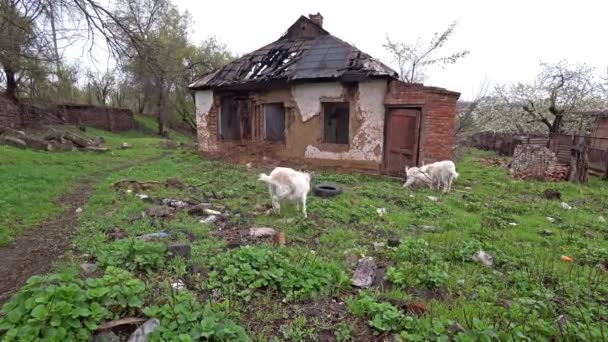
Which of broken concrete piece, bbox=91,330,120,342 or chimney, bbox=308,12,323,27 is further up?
chimney, bbox=308,12,323,27

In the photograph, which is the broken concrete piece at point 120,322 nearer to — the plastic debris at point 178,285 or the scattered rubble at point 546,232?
the plastic debris at point 178,285

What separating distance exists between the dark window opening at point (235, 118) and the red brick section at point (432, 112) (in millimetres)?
5791

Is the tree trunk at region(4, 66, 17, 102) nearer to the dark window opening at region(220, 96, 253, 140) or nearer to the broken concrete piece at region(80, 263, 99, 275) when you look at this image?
the dark window opening at region(220, 96, 253, 140)

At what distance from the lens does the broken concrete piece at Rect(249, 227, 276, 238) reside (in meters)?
4.74

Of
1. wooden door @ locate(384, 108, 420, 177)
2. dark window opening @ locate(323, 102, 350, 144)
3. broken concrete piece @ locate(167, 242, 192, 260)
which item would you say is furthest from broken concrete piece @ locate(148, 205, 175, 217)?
dark window opening @ locate(323, 102, 350, 144)

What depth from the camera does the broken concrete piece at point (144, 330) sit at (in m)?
2.32

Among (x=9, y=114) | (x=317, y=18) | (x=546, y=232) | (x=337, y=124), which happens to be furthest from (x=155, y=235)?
(x=9, y=114)

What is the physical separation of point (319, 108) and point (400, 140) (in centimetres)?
292

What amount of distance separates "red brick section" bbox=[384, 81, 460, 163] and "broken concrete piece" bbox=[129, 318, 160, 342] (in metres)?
9.09

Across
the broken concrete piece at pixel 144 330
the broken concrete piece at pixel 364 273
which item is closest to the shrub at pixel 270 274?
the broken concrete piece at pixel 364 273

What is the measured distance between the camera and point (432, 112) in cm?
971

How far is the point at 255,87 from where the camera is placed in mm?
12102

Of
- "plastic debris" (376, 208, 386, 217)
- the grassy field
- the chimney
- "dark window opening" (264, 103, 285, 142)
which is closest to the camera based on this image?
the grassy field

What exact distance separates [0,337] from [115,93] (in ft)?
126
